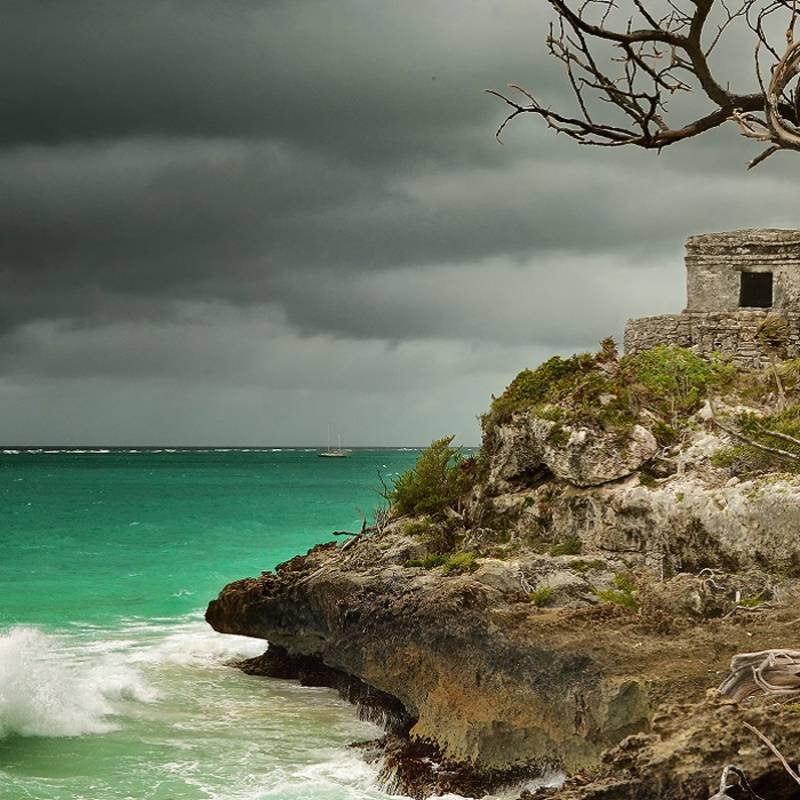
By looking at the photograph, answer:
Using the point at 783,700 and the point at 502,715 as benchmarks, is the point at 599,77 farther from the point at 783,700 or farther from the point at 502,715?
the point at 502,715

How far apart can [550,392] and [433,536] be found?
3.19 metres

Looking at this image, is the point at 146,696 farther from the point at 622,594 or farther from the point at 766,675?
the point at 766,675

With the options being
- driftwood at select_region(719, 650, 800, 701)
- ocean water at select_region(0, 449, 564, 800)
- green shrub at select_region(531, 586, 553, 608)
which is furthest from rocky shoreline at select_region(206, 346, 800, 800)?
ocean water at select_region(0, 449, 564, 800)

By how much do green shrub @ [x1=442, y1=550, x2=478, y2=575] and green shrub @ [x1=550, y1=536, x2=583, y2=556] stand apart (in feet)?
3.89

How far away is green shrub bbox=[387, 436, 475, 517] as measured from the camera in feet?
59.5

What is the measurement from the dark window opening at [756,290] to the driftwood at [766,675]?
13.9 metres

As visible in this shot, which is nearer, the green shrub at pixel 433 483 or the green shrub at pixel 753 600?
the green shrub at pixel 753 600

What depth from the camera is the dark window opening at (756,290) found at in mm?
21156

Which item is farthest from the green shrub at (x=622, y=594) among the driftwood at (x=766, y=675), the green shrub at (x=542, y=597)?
the driftwood at (x=766, y=675)

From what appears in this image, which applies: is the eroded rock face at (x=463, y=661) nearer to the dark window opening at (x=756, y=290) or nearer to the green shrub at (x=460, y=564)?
the green shrub at (x=460, y=564)

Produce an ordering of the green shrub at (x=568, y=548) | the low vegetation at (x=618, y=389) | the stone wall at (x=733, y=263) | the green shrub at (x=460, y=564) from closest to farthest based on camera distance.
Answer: the green shrub at (x=460, y=564) → the green shrub at (x=568, y=548) → the low vegetation at (x=618, y=389) → the stone wall at (x=733, y=263)

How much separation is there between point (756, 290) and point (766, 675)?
48.6ft

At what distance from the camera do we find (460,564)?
15.2m

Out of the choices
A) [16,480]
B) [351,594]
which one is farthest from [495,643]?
[16,480]
